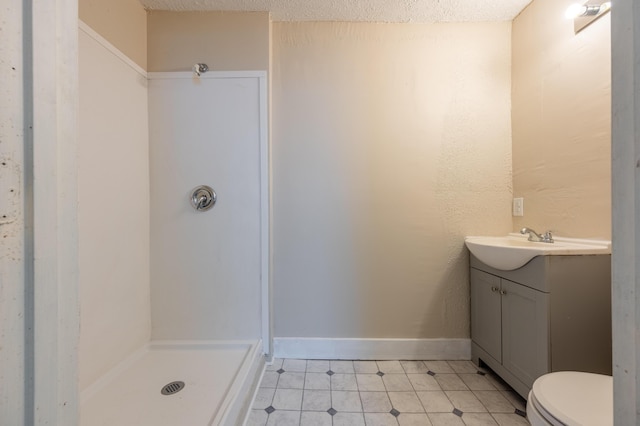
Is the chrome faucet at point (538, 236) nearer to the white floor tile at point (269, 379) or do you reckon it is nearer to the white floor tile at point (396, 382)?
the white floor tile at point (396, 382)

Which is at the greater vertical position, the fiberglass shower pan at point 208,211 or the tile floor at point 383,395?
the fiberglass shower pan at point 208,211

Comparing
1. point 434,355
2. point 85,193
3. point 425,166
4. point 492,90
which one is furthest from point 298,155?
point 434,355

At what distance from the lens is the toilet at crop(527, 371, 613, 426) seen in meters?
0.74

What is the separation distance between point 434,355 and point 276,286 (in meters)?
1.21

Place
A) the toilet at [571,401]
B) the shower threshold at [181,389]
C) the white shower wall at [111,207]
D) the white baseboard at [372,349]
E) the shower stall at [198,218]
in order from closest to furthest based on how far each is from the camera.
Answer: the toilet at [571,401]
the shower threshold at [181,389]
the white shower wall at [111,207]
the shower stall at [198,218]
the white baseboard at [372,349]

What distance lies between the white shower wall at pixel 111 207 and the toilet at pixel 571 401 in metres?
1.88

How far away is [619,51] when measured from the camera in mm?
434

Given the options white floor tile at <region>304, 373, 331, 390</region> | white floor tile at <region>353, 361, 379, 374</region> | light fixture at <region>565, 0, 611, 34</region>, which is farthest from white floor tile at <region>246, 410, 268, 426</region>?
light fixture at <region>565, 0, 611, 34</region>

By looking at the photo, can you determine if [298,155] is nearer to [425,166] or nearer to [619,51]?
[425,166]

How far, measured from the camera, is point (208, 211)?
176cm

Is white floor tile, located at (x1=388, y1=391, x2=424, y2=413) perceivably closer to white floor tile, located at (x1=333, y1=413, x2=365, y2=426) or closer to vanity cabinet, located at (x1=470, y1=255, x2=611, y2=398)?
white floor tile, located at (x1=333, y1=413, x2=365, y2=426)

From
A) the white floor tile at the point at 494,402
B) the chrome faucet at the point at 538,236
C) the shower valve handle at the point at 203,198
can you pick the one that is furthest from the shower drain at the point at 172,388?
the chrome faucet at the point at 538,236

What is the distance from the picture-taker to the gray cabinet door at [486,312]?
1.52 metres

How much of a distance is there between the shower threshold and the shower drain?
0.05 ft
